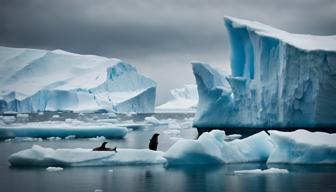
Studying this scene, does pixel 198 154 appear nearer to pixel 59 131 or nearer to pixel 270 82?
pixel 59 131

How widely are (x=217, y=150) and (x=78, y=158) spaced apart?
323 centimetres

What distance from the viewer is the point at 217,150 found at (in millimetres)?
13188

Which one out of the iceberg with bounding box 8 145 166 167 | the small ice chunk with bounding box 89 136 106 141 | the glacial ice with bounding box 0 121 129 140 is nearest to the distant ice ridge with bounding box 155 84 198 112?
the glacial ice with bounding box 0 121 129 140

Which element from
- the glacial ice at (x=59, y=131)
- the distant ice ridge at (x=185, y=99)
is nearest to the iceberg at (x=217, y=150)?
the glacial ice at (x=59, y=131)

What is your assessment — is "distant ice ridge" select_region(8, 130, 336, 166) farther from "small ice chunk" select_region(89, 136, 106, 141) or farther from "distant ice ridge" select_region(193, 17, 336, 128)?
"small ice chunk" select_region(89, 136, 106, 141)

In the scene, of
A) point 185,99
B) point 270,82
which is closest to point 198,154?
point 270,82

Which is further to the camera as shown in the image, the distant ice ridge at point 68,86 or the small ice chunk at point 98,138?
the distant ice ridge at point 68,86

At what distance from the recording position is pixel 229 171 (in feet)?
40.0

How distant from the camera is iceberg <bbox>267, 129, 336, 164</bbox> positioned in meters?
12.7

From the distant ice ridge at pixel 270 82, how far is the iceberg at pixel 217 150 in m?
9.51

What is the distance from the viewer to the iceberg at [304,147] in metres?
12.7

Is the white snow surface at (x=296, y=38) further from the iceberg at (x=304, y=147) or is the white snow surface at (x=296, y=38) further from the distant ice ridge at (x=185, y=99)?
the distant ice ridge at (x=185, y=99)

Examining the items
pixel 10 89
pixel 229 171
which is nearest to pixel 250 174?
pixel 229 171

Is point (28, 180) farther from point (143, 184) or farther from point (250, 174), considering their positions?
point (250, 174)
